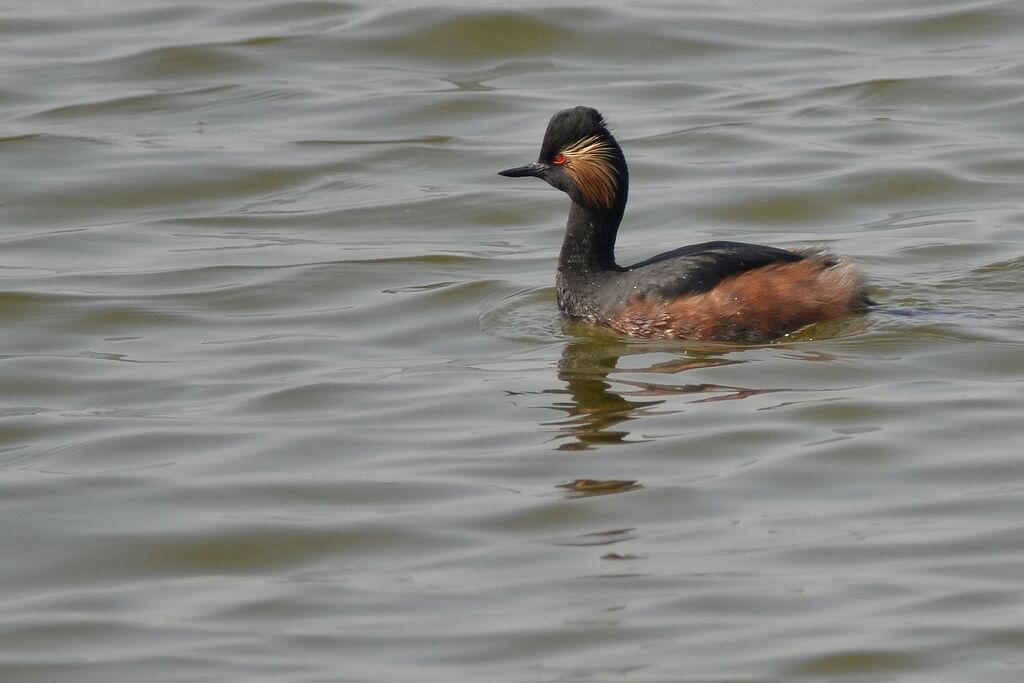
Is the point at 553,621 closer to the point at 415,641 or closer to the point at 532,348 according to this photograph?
the point at 415,641

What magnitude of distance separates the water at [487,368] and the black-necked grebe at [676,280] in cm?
18

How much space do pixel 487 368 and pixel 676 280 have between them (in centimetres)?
107

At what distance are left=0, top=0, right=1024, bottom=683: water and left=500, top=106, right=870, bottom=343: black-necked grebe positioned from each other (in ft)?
0.60

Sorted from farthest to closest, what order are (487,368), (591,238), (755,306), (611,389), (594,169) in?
(591,238) → (594,169) → (755,306) → (487,368) → (611,389)

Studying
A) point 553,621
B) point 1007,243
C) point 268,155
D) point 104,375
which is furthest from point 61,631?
point 268,155

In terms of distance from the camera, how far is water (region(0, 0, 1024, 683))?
5887mm

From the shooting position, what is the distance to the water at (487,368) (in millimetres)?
5887

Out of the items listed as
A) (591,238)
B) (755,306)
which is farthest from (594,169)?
(755,306)

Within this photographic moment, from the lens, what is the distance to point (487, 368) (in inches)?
357

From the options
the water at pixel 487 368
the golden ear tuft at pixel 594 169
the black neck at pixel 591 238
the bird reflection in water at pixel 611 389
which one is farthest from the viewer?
the black neck at pixel 591 238

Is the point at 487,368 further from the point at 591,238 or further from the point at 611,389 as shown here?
the point at 591,238

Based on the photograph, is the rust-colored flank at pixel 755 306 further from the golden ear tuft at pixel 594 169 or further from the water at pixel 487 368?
the golden ear tuft at pixel 594 169

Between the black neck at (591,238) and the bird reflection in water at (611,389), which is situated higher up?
the black neck at (591,238)

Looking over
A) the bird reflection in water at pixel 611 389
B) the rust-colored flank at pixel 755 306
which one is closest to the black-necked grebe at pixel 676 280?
the rust-colored flank at pixel 755 306
